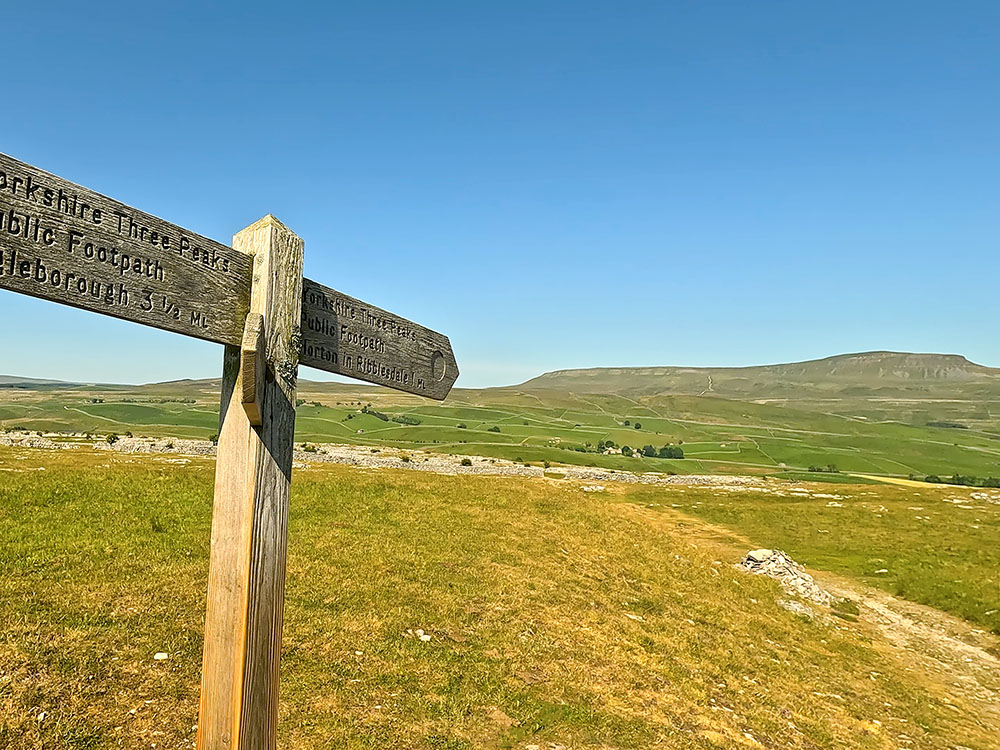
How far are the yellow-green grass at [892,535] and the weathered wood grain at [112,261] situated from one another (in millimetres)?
24405

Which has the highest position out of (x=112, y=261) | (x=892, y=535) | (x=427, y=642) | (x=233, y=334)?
(x=112, y=261)

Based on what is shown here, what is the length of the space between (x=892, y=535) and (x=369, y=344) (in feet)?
111

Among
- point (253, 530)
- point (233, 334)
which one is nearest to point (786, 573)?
point (253, 530)

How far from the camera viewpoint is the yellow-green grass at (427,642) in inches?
303

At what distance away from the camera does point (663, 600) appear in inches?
619

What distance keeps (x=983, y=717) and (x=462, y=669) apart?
12.3m

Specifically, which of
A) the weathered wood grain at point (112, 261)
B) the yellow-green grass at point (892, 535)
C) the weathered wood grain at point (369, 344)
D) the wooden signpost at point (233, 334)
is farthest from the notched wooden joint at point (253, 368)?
the yellow-green grass at point (892, 535)

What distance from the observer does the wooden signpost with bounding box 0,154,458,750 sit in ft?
8.77

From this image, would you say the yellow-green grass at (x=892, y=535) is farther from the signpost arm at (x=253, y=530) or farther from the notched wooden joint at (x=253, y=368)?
the notched wooden joint at (x=253, y=368)

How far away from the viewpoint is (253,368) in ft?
9.79

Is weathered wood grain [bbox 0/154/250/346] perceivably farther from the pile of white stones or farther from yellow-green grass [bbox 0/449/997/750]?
the pile of white stones

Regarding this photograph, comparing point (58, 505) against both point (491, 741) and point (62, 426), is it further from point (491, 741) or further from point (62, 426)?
point (62, 426)

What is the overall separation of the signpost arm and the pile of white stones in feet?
67.9

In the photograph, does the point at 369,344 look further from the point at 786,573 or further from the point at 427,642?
the point at 786,573
